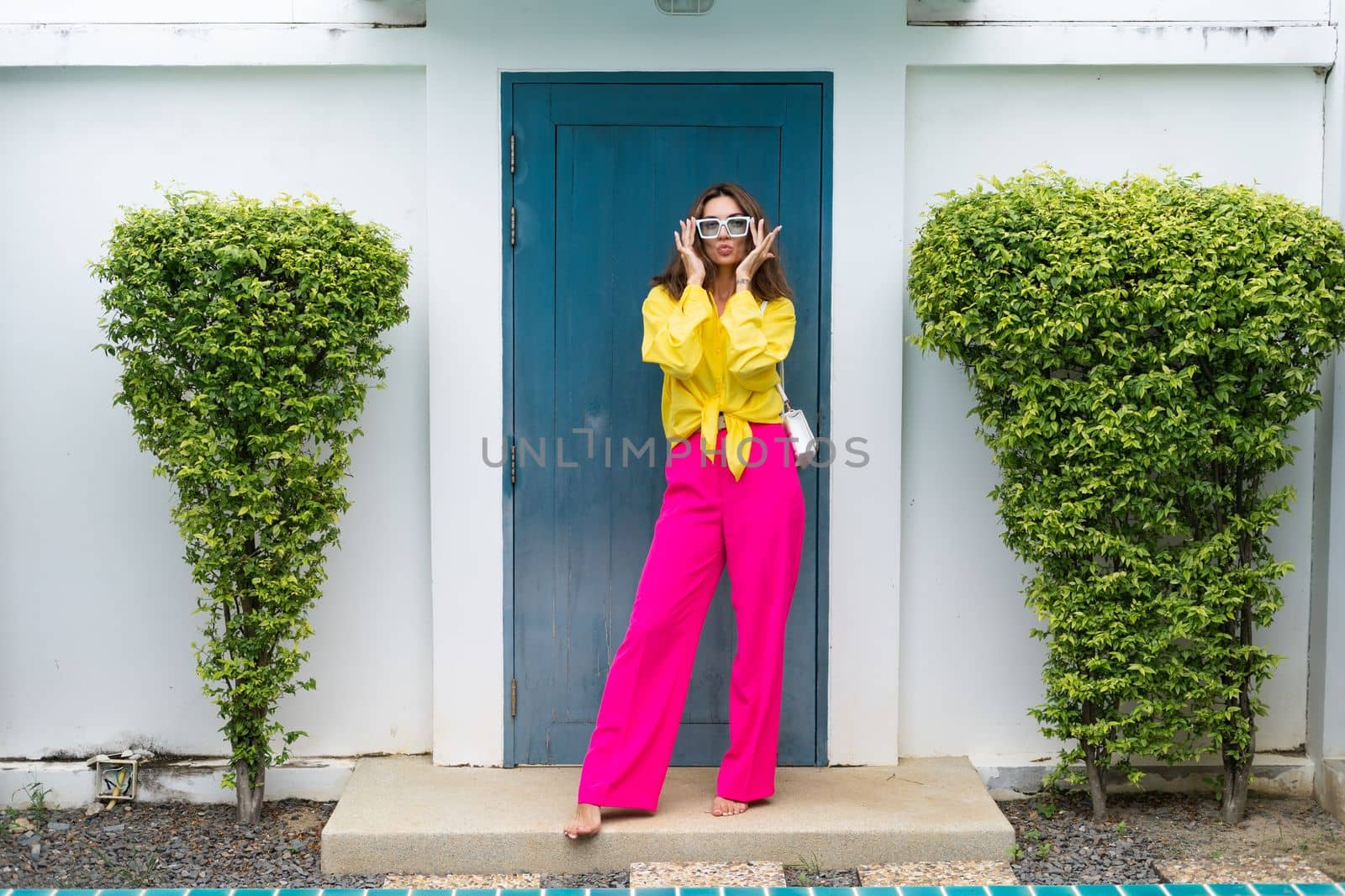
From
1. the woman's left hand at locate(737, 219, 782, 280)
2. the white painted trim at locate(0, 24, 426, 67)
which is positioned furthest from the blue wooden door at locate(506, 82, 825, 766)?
the white painted trim at locate(0, 24, 426, 67)

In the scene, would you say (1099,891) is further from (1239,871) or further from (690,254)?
(690,254)

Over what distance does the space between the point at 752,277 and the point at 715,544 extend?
3.01ft

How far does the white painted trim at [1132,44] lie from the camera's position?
4348 millimetres

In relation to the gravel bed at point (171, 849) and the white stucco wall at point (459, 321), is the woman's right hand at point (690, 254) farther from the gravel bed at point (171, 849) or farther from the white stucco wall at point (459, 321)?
the gravel bed at point (171, 849)

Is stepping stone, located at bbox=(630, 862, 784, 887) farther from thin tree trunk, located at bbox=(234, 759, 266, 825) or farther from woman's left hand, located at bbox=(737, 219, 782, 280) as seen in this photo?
woman's left hand, located at bbox=(737, 219, 782, 280)

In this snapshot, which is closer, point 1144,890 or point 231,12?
point 1144,890

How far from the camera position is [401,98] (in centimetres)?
444

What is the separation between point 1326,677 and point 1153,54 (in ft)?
7.85

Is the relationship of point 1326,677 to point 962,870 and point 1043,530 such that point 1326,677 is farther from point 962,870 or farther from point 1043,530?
point 962,870

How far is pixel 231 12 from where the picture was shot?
437cm

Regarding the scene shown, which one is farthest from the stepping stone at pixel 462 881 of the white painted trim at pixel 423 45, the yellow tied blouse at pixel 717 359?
the white painted trim at pixel 423 45

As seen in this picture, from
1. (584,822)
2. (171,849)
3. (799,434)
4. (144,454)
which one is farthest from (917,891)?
(144,454)

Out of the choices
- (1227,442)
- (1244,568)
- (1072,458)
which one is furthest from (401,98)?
(1244,568)

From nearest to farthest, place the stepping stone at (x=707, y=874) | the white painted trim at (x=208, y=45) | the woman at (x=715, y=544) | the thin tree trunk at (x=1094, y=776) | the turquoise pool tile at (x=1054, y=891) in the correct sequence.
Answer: the turquoise pool tile at (x=1054, y=891) < the stepping stone at (x=707, y=874) < the woman at (x=715, y=544) < the thin tree trunk at (x=1094, y=776) < the white painted trim at (x=208, y=45)
